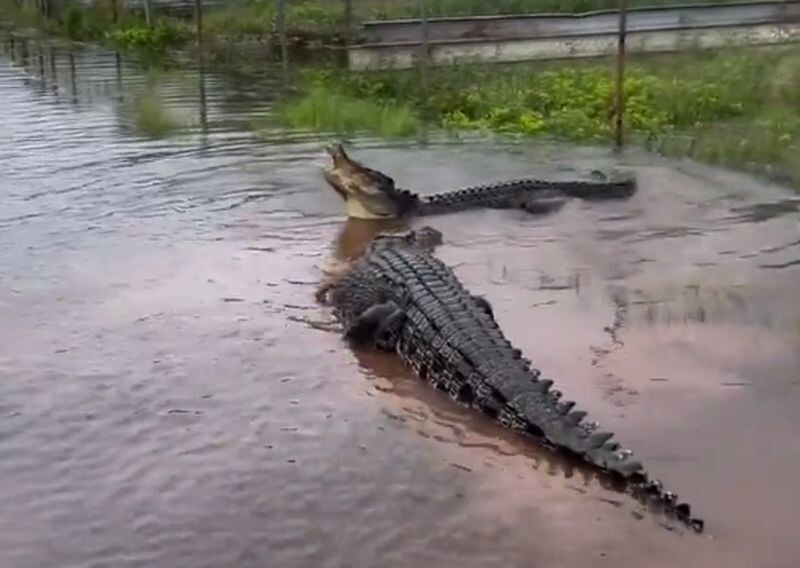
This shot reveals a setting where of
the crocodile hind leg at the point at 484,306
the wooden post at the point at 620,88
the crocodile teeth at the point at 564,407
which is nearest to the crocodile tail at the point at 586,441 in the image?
the crocodile teeth at the point at 564,407

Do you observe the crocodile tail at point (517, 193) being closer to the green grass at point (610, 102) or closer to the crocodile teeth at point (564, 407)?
the green grass at point (610, 102)

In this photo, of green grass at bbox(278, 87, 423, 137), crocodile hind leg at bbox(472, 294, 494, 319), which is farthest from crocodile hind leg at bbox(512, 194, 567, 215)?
green grass at bbox(278, 87, 423, 137)

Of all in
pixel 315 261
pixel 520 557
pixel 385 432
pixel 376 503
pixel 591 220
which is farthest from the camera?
pixel 591 220

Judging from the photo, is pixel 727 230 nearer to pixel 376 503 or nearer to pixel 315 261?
pixel 315 261

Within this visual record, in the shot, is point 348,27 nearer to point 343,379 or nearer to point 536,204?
point 536,204

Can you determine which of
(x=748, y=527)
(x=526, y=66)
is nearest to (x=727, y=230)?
(x=748, y=527)

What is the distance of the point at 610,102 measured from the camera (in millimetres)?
13703

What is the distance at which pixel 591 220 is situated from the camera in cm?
1002

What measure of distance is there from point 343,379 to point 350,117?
738 centimetres

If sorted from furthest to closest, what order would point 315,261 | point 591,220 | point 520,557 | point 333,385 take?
point 591,220, point 315,261, point 333,385, point 520,557

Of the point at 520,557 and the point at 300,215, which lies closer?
the point at 520,557

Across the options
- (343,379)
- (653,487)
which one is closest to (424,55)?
(343,379)

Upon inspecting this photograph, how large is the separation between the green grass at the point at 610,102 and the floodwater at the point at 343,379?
118 centimetres

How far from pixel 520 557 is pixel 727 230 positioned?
17.5ft
